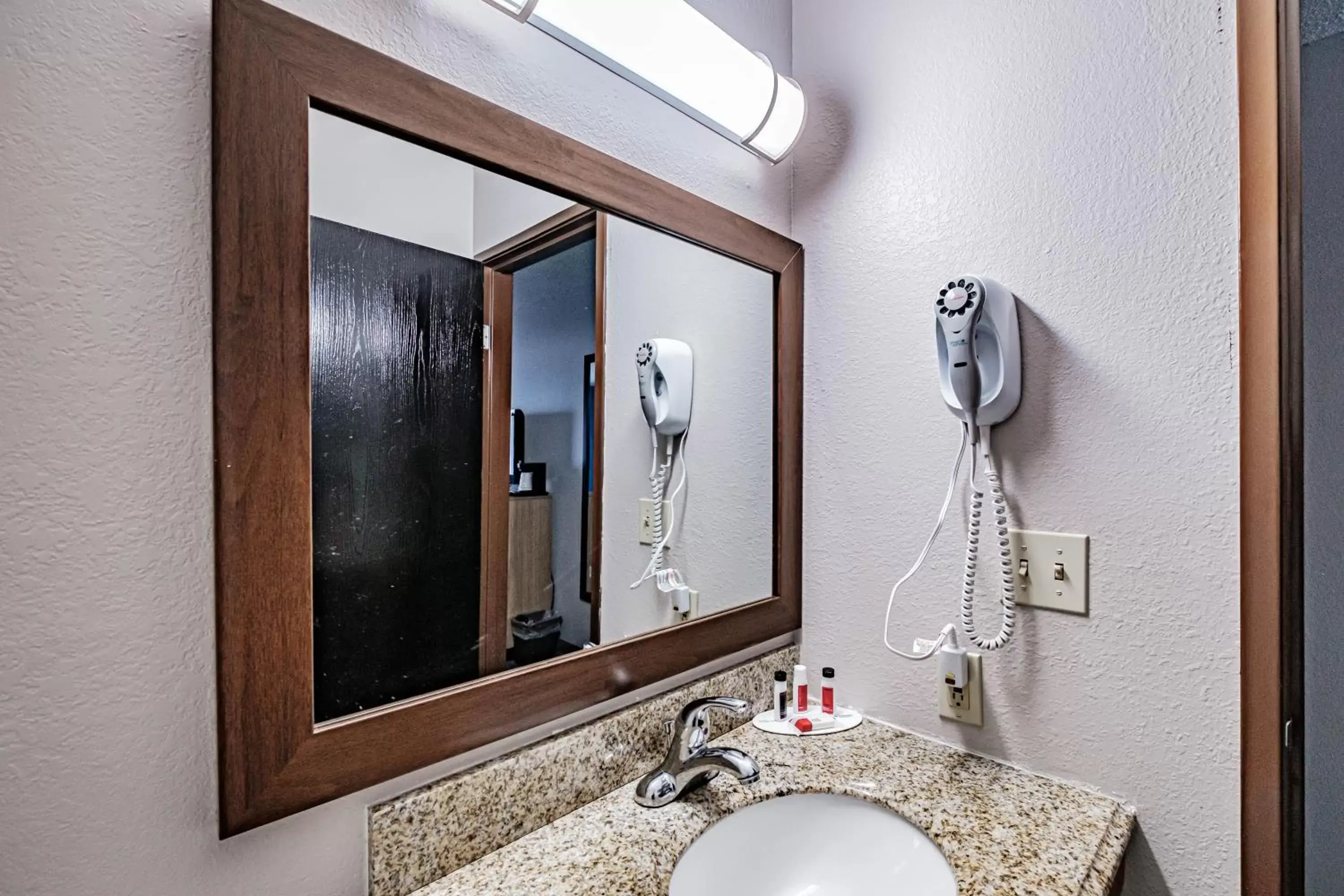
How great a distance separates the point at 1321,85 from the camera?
1.17m

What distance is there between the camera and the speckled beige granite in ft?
2.22

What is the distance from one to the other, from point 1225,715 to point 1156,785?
0.13 m

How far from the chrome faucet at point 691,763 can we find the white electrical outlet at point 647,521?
0.24 m

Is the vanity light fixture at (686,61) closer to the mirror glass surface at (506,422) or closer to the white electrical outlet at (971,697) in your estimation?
the mirror glass surface at (506,422)

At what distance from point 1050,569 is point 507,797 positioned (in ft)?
2.55

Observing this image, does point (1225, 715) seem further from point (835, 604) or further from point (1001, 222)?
point (1001, 222)

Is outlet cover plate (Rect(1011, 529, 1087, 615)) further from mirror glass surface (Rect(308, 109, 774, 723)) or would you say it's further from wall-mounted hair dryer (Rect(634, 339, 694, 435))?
wall-mounted hair dryer (Rect(634, 339, 694, 435))

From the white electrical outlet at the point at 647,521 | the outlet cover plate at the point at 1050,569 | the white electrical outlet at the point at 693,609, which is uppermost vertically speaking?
the white electrical outlet at the point at 647,521

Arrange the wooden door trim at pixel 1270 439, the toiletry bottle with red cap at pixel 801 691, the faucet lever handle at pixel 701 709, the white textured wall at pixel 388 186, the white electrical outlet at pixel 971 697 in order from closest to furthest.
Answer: the white textured wall at pixel 388 186 < the wooden door trim at pixel 1270 439 < the faucet lever handle at pixel 701 709 < the white electrical outlet at pixel 971 697 < the toiletry bottle with red cap at pixel 801 691

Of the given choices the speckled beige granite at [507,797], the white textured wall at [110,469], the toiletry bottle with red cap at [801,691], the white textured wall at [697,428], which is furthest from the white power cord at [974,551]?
the white textured wall at [110,469]

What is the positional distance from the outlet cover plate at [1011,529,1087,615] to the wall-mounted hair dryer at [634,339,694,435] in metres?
0.52

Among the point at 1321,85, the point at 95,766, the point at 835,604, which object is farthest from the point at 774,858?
the point at 1321,85

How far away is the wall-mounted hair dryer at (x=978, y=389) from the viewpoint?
2.94 ft

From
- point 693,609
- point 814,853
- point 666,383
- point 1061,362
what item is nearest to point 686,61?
point 666,383
